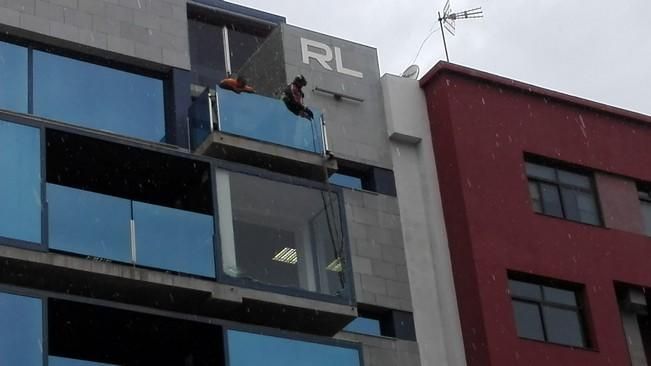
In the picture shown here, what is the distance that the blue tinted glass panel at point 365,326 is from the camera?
3045 centimetres

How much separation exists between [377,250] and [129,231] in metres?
5.95

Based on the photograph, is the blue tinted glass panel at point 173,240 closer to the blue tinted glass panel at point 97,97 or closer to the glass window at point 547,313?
the blue tinted glass panel at point 97,97

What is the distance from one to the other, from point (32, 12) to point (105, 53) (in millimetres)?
1584

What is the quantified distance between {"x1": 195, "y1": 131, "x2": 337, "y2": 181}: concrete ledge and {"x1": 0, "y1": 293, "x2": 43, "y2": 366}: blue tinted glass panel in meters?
6.06

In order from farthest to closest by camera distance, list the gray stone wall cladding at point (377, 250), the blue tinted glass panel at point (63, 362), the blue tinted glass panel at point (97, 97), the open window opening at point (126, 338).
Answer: the gray stone wall cladding at point (377, 250) → the blue tinted glass panel at point (97, 97) → the open window opening at point (126, 338) → the blue tinted glass panel at point (63, 362)

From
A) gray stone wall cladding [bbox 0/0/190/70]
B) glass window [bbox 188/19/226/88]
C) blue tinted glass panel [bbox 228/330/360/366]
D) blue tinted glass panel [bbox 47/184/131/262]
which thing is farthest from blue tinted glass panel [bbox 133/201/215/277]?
glass window [bbox 188/19/226/88]

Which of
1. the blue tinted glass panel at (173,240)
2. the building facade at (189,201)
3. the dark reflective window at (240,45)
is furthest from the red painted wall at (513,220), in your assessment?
the blue tinted glass panel at (173,240)

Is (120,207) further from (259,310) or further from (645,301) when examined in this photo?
(645,301)

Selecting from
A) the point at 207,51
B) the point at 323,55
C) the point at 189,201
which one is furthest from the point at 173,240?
the point at 207,51

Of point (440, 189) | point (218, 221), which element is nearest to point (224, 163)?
point (218, 221)

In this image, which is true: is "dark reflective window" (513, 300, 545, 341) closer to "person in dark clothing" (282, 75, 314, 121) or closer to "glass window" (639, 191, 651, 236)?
"glass window" (639, 191, 651, 236)

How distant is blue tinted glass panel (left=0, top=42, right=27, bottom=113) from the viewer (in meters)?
28.9

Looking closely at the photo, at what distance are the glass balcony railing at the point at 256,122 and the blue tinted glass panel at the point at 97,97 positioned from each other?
845mm

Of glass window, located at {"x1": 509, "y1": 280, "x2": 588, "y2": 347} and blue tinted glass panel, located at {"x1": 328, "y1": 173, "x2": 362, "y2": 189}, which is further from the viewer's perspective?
blue tinted glass panel, located at {"x1": 328, "y1": 173, "x2": 362, "y2": 189}
